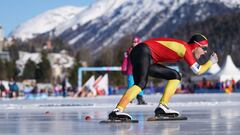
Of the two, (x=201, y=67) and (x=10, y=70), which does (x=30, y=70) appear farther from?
(x=201, y=67)

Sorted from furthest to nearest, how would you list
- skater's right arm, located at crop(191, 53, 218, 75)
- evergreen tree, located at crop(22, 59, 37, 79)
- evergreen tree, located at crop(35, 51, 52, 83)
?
evergreen tree, located at crop(22, 59, 37, 79), evergreen tree, located at crop(35, 51, 52, 83), skater's right arm, located at crop(191, 53, 218, 75)

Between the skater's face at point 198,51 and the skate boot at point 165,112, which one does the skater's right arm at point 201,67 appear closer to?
the skater's face at point 198,51

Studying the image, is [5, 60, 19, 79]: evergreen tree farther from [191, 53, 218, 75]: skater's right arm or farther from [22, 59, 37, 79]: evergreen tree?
[191, 53, 218, 75]: skater's right arm

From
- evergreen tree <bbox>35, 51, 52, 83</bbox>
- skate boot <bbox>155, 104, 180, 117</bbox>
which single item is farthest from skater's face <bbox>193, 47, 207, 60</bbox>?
evergreen tree <bbox>35, 51, 52, 83</bbox>

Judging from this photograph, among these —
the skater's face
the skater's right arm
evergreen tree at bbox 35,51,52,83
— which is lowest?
the skater's right arm

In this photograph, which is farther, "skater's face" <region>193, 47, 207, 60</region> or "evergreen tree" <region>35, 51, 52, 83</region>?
"evergreen tree" <region>35, 51, 52, 83</region>

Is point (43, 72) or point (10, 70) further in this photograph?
point (10, 70)

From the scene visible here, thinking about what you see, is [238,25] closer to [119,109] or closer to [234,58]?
→ [234,58]

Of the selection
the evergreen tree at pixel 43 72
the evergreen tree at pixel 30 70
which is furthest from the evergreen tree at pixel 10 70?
the evergreen tree at pixel 43 72

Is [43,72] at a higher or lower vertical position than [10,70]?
lower

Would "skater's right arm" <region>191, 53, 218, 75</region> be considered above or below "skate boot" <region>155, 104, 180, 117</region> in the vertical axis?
above

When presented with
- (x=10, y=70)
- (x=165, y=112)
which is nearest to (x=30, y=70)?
(x=10, y=70)

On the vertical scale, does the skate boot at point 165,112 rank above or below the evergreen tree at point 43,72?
below

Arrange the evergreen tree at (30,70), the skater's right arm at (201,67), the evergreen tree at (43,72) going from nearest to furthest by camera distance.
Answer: the skater's right arm at (201,67), the evergreen tree at (43,72), the evergreen tree at (30,70)
